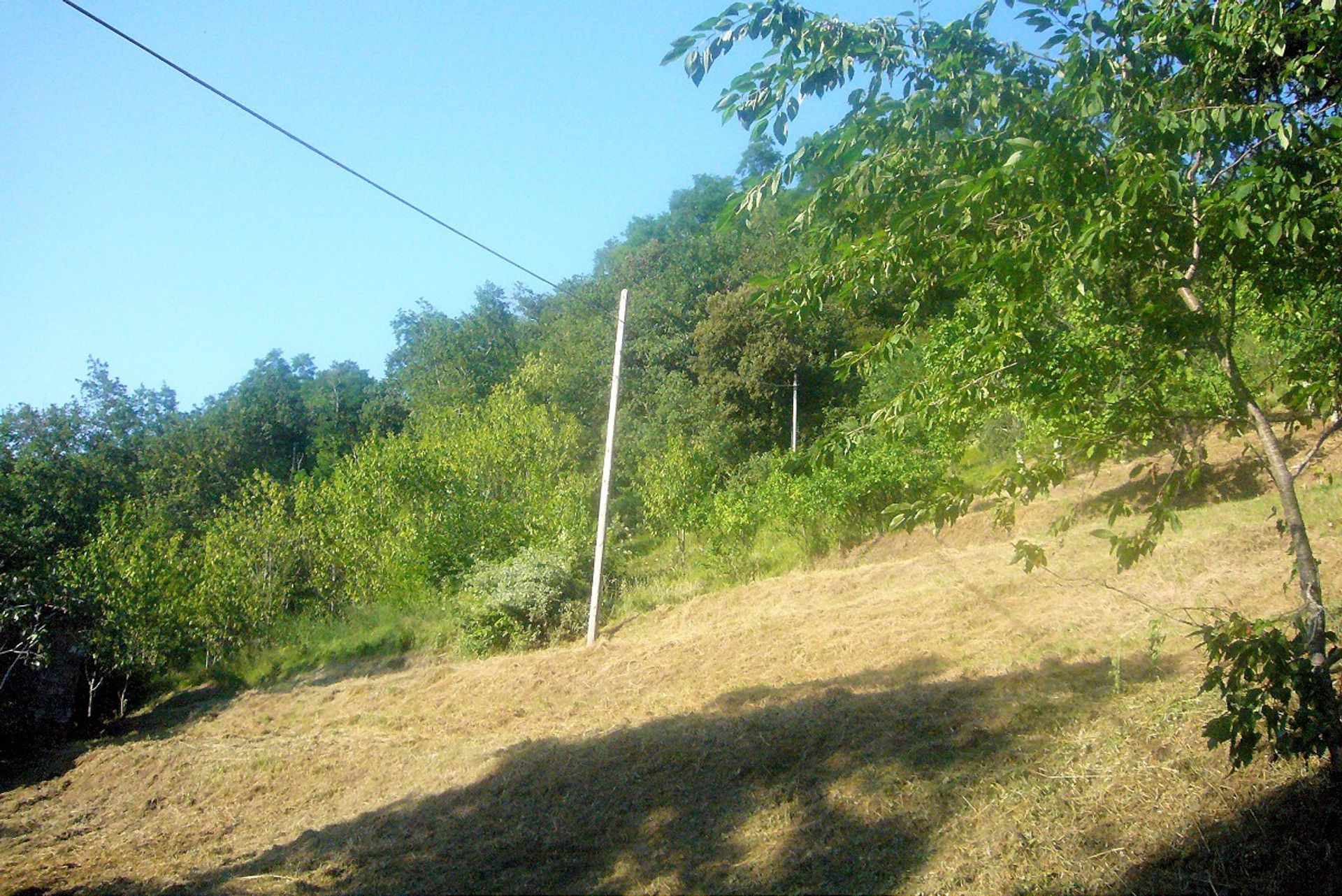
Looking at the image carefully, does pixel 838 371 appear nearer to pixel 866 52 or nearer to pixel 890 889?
pixel 866 52

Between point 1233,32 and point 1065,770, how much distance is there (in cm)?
414

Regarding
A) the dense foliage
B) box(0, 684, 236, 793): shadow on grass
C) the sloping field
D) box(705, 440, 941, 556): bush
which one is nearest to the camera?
the dense foliage

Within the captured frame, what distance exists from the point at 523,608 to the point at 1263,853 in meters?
14.8

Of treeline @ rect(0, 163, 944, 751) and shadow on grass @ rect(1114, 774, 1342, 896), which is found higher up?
treeline @ rect(0, 163, 944, 751)

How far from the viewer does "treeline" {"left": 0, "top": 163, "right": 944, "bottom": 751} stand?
739 inches

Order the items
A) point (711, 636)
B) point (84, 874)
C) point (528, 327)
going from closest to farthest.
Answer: point (84, 874), point (711, 636), point (528, 327)

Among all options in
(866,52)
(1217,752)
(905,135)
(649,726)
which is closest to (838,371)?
(905,135)

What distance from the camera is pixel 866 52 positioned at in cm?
472

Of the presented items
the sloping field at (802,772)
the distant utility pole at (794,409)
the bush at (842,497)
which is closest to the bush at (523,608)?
the sloping field at (802,772)

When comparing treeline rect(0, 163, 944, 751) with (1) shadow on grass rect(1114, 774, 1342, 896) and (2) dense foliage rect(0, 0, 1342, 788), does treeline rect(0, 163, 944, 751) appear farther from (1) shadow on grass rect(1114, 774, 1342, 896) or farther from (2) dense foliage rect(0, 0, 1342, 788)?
(1) shadow on grass rect(1114, 774, 1342, 896)

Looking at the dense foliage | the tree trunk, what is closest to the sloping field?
the tree trunk

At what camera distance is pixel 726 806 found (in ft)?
20.8

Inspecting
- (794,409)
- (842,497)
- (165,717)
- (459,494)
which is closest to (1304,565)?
(842,497)

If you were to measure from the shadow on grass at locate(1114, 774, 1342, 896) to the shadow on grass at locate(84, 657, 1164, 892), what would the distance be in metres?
1.26
